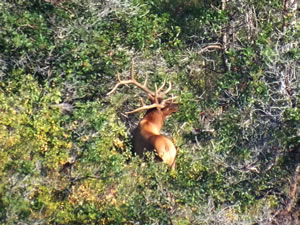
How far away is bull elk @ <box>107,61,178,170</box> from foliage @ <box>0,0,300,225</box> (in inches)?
10.0

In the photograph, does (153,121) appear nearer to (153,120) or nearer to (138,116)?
(153,120)

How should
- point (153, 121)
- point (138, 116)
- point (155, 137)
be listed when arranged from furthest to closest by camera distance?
point (138, 116) < point (153, 121) < point (155, 137)

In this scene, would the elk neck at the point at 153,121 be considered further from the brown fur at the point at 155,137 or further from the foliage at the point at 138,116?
the foliage at the point at 138,116

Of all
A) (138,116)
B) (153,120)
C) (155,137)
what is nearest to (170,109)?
(153,120)

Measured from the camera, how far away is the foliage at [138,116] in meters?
11.1

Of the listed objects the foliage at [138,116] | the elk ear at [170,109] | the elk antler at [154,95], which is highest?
the foliage at [138,116]

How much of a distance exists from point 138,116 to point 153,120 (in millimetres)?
1369

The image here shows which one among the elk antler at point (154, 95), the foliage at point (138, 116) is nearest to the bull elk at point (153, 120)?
the elk antler at point (154, 95)

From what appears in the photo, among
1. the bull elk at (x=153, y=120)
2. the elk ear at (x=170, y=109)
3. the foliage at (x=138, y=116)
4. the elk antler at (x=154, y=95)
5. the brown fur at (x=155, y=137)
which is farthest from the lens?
the elk ear at (x=170, y=109)

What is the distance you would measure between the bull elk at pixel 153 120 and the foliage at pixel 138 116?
0.25 meters

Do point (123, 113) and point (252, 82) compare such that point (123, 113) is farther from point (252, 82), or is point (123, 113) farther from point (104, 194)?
point (104, 194)

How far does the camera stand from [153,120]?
15.2m

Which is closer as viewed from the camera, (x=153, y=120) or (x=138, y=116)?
(x=153, y=120)

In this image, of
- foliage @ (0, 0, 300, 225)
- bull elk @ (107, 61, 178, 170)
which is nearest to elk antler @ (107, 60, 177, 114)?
bull elk @ (107, 61, 178, 170)
